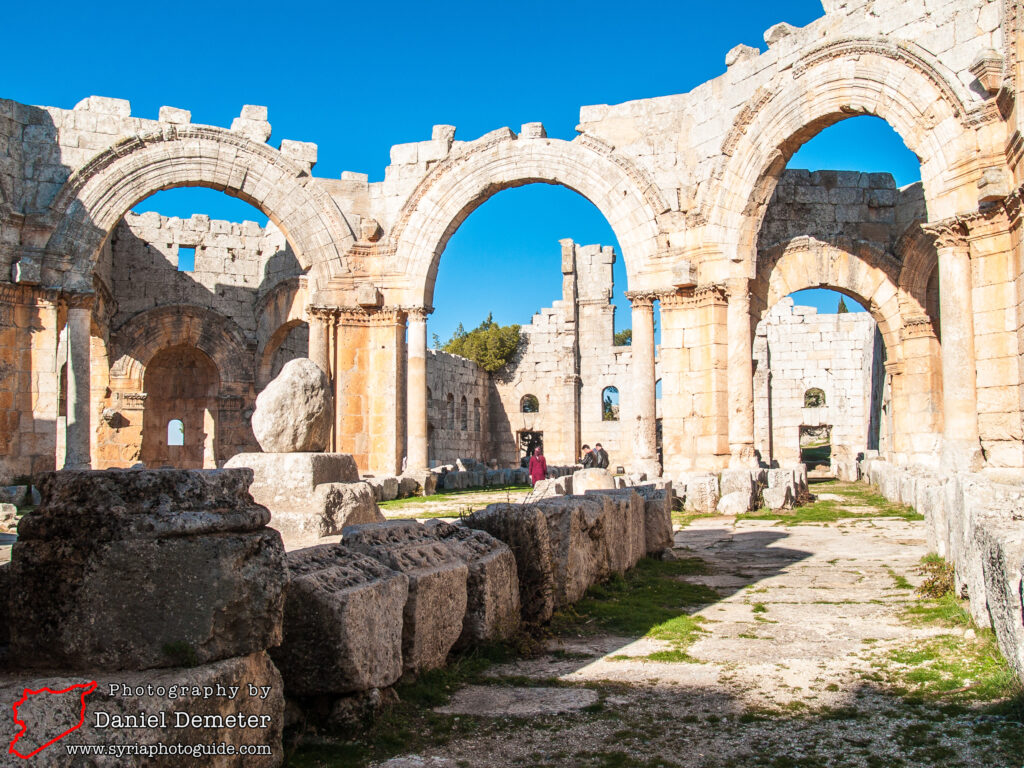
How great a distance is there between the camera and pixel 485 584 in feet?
15.2

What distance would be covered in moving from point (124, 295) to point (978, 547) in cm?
2124

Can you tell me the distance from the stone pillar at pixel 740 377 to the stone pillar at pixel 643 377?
1427mm

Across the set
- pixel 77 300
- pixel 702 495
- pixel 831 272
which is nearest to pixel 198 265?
pixel 77 300

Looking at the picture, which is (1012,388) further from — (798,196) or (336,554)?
(336,554)

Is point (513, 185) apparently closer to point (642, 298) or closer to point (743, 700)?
point (642, 298)

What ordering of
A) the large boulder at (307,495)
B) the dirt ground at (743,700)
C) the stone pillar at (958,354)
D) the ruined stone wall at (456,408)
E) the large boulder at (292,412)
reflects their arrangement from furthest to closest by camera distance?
the ruined stone wall at (456,408)
the stone pillar at (958,354)
the large boulder at (292,412)
the large boulder at (307,495)
the dirt ground at (743,700)

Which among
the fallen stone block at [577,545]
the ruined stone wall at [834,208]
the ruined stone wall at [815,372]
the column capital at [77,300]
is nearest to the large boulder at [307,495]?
the fallen stone block at [577,545]

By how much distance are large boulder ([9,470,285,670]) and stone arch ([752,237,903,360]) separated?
16288 millimetres

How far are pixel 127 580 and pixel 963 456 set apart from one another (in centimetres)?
1104

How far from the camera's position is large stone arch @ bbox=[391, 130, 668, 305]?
15703mm

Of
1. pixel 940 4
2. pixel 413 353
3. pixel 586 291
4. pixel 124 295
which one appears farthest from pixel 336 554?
pixel 586 291

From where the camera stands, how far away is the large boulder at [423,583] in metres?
3.98

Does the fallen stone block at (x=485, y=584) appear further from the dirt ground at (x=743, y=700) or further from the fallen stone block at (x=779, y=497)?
the fallen stone block at (x=779, y=497)

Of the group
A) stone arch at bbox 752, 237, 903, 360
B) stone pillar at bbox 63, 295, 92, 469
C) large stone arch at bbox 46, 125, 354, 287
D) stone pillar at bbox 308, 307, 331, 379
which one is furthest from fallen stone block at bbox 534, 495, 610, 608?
stone arch at bbox 752, 237, 903, 360
